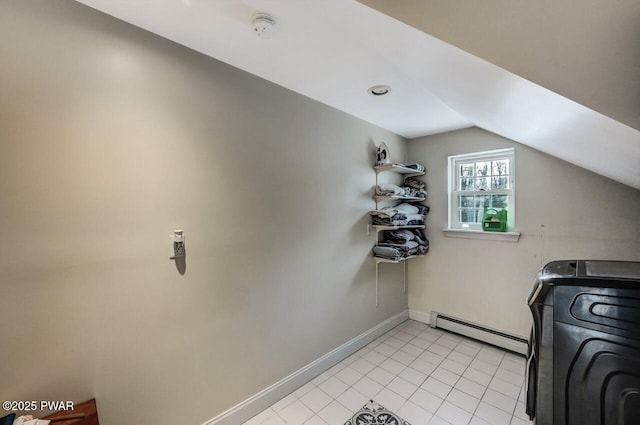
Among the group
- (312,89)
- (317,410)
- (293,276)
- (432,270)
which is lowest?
(317,410)

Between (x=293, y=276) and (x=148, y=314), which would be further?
(x=293, y=276)

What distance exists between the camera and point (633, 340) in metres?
0.81

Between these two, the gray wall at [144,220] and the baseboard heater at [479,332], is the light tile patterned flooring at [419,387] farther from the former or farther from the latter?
the gray wall at [144,220]

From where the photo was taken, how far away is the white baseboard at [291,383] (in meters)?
1.78

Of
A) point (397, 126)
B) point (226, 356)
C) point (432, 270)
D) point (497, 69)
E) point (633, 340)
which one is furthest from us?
point (432, 270)

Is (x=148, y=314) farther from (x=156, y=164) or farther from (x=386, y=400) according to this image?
(x=386, y=400)

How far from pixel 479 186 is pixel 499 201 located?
0.89 feet

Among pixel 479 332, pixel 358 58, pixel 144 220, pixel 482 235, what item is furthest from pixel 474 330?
pixel 144 220

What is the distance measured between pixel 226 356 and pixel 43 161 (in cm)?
146

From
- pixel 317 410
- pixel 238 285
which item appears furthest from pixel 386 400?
pixel 238 285

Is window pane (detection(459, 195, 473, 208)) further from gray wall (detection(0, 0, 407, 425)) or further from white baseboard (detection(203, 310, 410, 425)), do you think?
gray wall (detection(0, 0, 407, 425))

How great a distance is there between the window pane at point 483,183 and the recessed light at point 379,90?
171 centimetres

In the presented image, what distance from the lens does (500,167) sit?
9.46 feet

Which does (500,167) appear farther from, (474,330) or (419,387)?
(419,387)
